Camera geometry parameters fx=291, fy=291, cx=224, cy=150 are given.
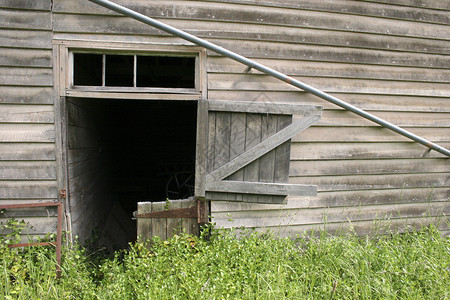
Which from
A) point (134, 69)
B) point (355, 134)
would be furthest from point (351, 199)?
point (134, 69)

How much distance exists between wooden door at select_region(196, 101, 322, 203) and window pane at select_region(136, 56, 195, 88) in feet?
7.49

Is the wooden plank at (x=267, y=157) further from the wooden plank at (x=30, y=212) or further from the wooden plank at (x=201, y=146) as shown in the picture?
the wooden plank at (x=30, y=212)

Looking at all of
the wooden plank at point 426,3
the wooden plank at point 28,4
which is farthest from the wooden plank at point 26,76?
the wooden plank at point 426,3

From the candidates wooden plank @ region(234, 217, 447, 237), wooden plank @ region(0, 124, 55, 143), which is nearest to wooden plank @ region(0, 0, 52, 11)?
wooden plank @ region(0, 124, 55, 143)

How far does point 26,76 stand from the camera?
2613mm

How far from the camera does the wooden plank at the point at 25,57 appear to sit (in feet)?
8.47

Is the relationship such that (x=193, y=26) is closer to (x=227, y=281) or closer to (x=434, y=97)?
(x=227, y=281)

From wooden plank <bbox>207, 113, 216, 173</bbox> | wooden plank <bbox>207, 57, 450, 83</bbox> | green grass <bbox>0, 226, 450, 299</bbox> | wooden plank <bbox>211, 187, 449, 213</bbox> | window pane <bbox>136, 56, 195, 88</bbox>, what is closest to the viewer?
green grass <bbox>0, 226, 450, 299</bbox>

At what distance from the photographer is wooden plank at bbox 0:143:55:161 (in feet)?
8.63

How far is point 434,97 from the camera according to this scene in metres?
3.39

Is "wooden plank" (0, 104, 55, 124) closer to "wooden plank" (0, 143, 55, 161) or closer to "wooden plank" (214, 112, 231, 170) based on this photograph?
"wooden plank" (0, 143, 55, 161)

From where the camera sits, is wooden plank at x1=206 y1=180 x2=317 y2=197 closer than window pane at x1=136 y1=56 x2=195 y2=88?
Yes

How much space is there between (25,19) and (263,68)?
2.18 metres

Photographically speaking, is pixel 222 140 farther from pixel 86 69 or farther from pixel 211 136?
pixel 86 69
